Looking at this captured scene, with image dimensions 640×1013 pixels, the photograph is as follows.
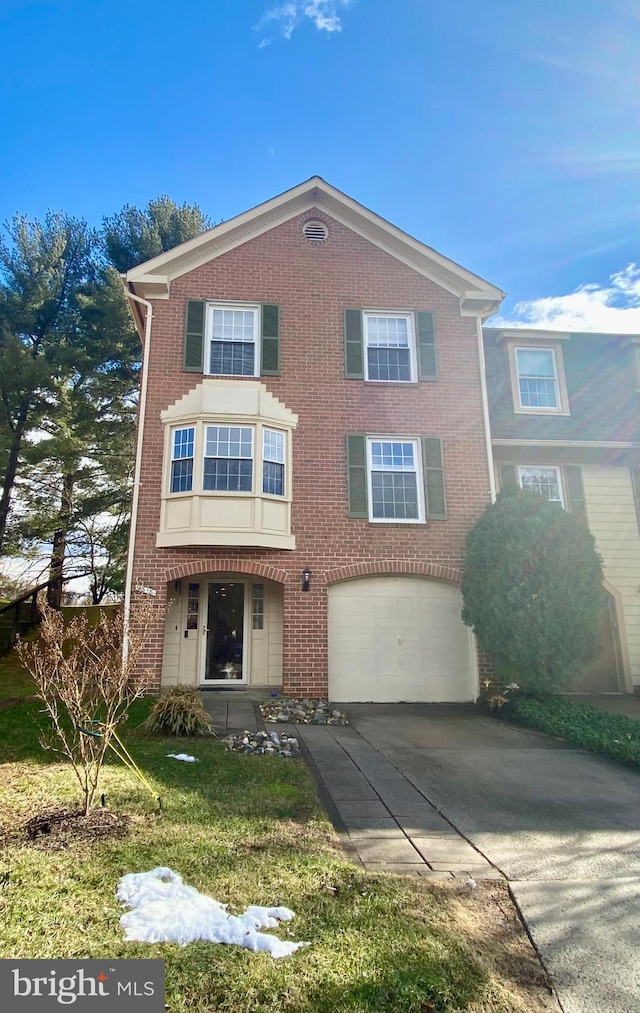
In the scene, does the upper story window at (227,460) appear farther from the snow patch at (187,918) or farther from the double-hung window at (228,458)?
the snow patch at (187,918)

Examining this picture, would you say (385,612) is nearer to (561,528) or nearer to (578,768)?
(561,528)

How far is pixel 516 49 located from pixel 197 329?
7.54 meters

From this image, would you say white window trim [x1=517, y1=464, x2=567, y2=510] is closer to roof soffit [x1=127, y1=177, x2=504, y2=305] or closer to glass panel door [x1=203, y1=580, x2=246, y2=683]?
roof soffit [x1=127, y1=177, x2=504, y2=305]

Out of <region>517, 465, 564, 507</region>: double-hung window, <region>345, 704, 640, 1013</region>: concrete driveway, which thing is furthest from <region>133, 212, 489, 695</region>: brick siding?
<region>345, 704, 640, 1013</region>: concrete driveway

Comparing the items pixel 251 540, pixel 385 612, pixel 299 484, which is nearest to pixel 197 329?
pixel 299 484

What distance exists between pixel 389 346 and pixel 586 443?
17.2 ft

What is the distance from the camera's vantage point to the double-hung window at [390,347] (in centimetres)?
1217

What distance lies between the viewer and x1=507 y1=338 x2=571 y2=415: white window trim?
1320 cm

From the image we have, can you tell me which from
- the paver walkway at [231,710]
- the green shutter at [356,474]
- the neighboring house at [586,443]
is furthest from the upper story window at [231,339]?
the paver walkway at [231,710]

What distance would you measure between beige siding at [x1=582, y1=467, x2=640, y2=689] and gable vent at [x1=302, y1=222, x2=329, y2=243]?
851cm

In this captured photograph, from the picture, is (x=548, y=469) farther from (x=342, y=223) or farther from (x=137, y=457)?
(x=137, y=457)

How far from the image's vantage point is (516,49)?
8.55 meters

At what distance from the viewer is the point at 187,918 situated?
285cm

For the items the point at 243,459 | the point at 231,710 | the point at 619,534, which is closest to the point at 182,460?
the point at 243,459
